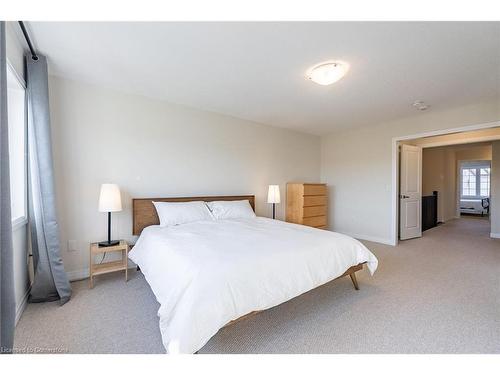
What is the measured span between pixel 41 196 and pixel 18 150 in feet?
1.62

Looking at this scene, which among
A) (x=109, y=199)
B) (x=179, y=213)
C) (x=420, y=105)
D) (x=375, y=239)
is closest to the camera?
(x=109, y=199)

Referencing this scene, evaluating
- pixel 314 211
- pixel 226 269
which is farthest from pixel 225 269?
pixel 314 211

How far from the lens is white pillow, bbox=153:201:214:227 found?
2.80m

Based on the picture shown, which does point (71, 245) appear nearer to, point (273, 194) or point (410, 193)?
point (273, 194)

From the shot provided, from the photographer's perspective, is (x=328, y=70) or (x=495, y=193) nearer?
(x=328, y=70)

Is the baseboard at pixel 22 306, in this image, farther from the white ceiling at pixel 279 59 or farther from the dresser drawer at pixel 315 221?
the dresser drawer at pixel 315 221

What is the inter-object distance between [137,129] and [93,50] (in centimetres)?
109

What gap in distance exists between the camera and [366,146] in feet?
15.0

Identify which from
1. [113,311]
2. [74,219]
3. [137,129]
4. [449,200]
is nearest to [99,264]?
[74,219]

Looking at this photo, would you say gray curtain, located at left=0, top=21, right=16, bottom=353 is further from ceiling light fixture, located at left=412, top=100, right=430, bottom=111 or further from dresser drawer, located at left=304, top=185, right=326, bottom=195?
ceiling light fixture, located at left=412, top=100, right=430, bottom=111

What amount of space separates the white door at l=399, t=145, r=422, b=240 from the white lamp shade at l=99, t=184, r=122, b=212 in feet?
15.7

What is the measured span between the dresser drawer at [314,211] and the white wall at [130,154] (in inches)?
40.9

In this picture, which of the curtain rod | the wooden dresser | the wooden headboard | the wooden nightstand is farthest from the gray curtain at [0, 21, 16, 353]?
the wooden dresser

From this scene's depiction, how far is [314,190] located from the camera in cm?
447
